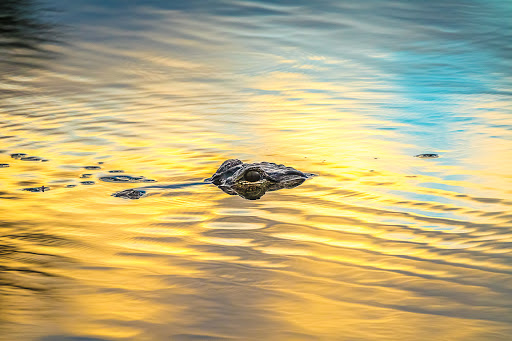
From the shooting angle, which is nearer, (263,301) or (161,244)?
(263,301)

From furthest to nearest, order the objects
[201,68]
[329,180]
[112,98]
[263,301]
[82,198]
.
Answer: [201,68] < [112,98] < [329,180] < [82,198] < [263,301]

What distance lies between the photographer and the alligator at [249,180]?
18.6 feet

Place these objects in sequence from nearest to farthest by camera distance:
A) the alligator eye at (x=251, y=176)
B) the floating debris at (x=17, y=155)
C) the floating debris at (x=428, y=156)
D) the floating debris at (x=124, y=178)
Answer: the alligator eye at (x=251, y=176), the floating debris at (x=124, y=178), the floating debris at (x=428, y=156), the floating debris at (x=17, y=155)

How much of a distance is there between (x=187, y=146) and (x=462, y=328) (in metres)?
4.85

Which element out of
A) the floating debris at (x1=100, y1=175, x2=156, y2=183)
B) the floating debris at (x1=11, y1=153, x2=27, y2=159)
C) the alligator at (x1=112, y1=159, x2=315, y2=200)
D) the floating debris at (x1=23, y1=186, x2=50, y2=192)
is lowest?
the floating debris at (x1=11, y1=153, x2=27, y2=159)

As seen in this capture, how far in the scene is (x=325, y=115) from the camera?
8914mm

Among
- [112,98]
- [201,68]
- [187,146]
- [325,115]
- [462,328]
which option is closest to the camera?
[462,328]

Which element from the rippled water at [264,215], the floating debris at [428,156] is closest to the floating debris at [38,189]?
the rippled water at [264,215]

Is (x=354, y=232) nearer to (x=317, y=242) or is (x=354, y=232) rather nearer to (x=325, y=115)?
(x=317, y=242)

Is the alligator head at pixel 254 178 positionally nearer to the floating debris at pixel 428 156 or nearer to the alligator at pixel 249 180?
the alligator at pixel 249 180

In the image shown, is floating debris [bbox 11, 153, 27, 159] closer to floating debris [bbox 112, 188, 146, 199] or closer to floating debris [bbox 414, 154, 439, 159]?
floating debris [bbox 112, 188, 146, 199]

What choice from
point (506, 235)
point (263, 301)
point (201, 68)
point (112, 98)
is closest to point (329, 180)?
point (506, 235)

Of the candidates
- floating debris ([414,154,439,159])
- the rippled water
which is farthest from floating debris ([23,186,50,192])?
floating debris ([414,154,439,159])

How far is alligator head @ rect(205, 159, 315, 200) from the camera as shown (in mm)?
5727
